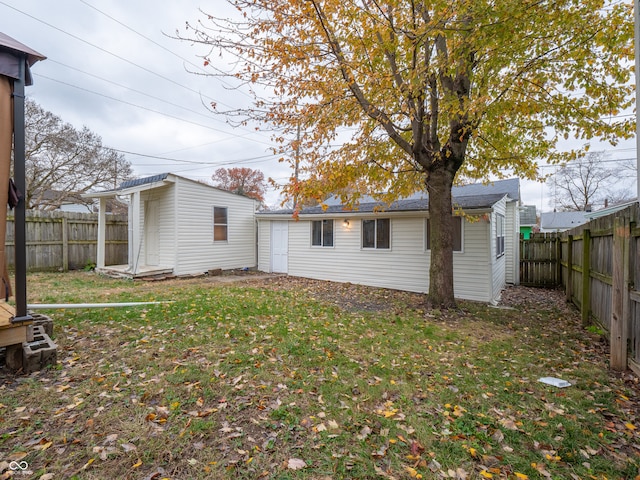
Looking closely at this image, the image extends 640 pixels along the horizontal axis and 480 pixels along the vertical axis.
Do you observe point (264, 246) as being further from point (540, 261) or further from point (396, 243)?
point (540, 261)

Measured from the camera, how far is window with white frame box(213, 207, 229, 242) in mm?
12508

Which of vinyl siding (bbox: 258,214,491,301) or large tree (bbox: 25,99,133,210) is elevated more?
large tree (bbox: 25,99,133,210)

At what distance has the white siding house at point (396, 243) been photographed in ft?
27.9

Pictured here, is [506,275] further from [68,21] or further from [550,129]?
[68,21]

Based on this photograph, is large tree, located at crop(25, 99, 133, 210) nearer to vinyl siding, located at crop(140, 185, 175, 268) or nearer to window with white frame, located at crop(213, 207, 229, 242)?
vinyl siding, located at crop(140, 185, 175, 268)

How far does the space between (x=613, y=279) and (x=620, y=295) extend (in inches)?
10.4

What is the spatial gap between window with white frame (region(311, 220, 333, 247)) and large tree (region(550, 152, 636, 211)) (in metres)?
28.6

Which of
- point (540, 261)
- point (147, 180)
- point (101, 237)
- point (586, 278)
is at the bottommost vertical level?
point (540, 261)

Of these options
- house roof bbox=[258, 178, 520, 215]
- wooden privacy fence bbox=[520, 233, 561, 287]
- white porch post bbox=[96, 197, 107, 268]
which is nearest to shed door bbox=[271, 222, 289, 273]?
house roof bbox=[258, 178, 520, 215]

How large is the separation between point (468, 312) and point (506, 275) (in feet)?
21.6

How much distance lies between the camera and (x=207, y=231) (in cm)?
1211

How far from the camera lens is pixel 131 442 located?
2303 mm

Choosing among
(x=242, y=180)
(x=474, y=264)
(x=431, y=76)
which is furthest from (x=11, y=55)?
(x=242, y=180)

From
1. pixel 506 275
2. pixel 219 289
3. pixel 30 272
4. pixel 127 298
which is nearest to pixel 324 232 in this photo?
pixel 219 289
